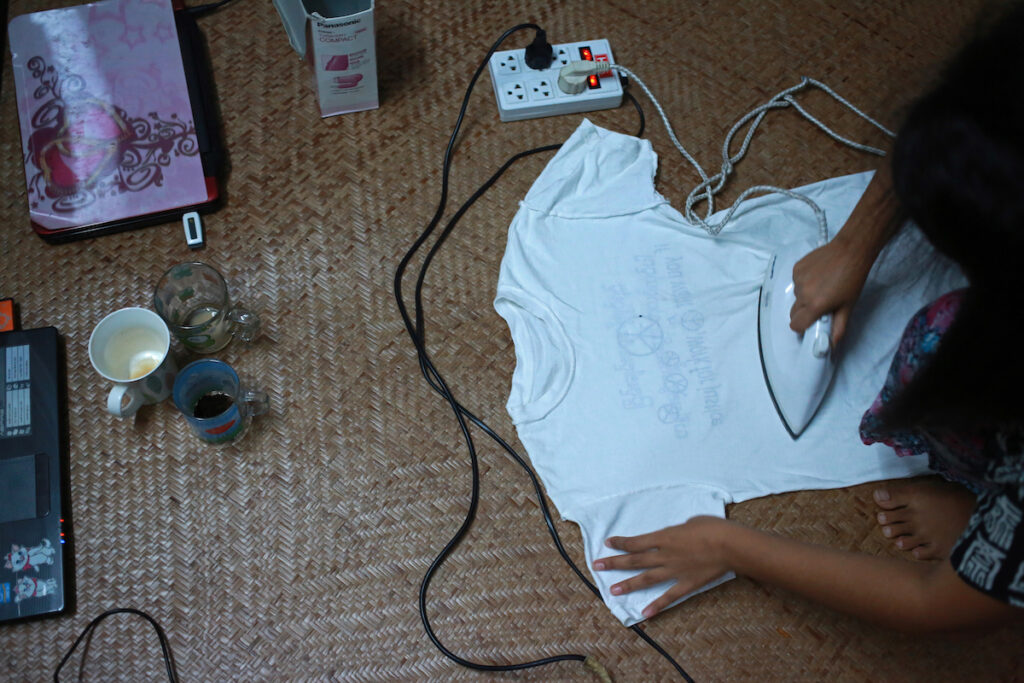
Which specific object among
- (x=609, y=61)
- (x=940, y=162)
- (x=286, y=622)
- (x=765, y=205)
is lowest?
(x=286, y=622)

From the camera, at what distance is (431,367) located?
0.79m

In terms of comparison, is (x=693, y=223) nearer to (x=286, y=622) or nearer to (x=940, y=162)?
(x=940, y=162)

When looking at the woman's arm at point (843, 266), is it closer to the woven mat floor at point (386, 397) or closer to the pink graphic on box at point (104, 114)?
the woven mat floor at point (386, 397)

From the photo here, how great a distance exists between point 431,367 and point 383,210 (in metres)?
0.21

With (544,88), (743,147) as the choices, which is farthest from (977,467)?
(544,88)

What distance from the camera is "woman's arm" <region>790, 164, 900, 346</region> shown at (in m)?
0.67

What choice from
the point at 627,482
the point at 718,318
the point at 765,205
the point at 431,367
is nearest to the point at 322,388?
the point at 431,367

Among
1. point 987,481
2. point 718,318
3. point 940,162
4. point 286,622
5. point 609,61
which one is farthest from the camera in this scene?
point 609,61

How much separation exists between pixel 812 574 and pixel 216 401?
0.60 metres

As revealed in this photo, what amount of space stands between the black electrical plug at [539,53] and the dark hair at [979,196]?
0.54 meters

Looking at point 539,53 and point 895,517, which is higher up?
point 539,53

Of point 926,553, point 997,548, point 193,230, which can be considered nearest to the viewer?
point 997,548

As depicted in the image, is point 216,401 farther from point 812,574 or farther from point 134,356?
point 812,574

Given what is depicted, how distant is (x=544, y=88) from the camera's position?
0.91m
